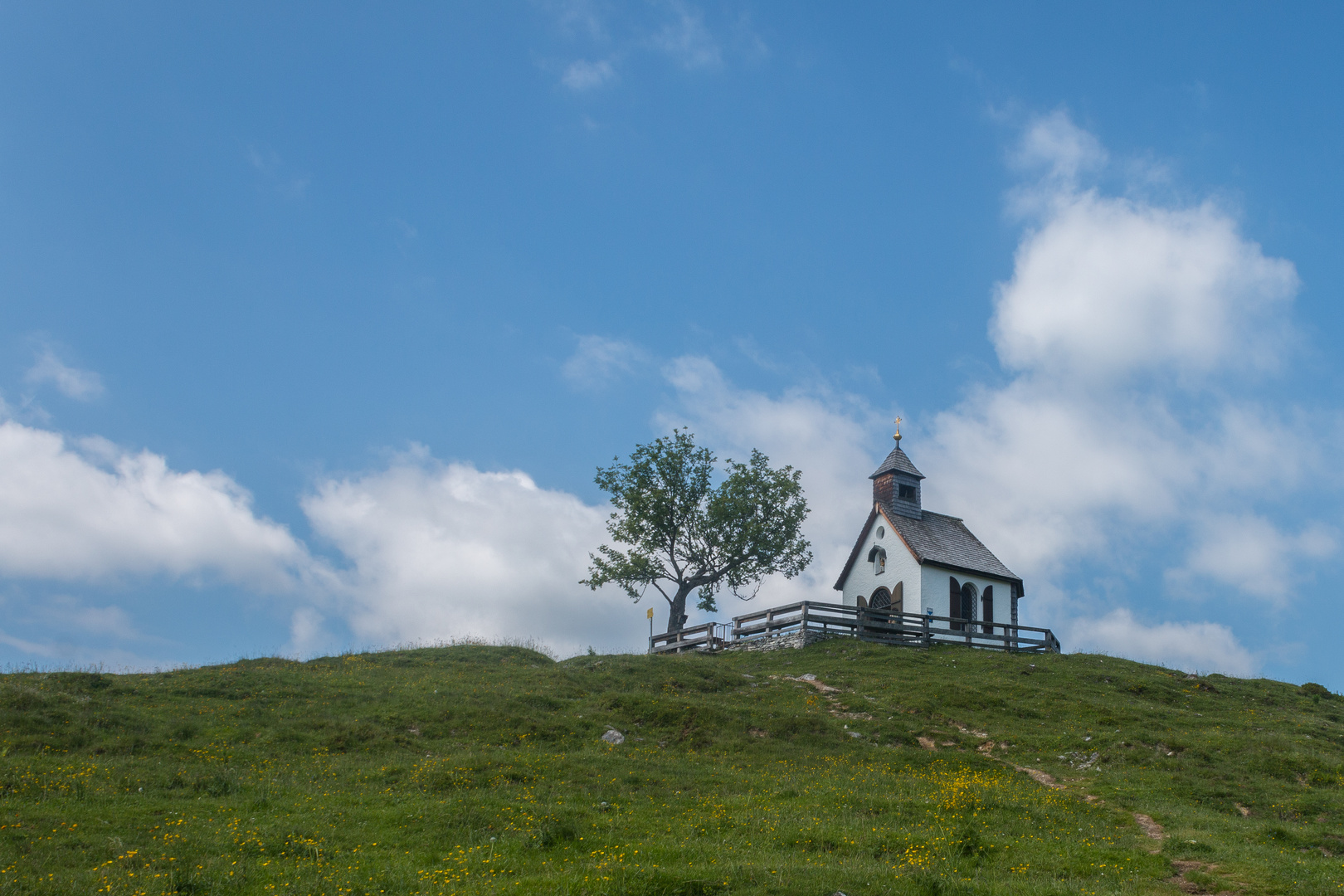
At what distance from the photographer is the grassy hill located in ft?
46.6

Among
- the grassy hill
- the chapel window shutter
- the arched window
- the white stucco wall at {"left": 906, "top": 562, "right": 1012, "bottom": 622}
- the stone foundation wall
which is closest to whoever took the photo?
the grassy hill

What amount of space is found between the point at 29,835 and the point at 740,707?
19509mm

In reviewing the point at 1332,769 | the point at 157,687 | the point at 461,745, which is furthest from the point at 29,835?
the point at 1332,769

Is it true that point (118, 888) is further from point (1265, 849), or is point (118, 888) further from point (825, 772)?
point (1265, 849)

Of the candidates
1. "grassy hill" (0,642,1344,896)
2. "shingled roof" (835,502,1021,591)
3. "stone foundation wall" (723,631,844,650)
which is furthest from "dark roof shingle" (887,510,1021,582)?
"grassy hill" (0,642,1344,896)

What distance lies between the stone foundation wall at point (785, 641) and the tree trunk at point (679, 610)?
7240 millimetres

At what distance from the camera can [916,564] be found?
48531mm

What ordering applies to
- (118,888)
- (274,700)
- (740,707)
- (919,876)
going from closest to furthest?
(118,888), (919,876), (274,700), (740,707)

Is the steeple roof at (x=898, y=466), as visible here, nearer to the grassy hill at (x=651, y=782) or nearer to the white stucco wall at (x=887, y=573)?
the white stucco wall at (x=887, y=573)

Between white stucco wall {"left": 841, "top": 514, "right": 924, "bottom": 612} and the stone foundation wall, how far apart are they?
18.8 feet

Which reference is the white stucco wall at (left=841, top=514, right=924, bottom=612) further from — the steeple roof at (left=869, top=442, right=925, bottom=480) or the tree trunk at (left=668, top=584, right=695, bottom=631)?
the tree trunk at (left=668, top=584, right=695, bottom=631)

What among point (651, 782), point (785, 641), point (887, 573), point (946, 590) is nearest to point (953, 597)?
point (946, 590)

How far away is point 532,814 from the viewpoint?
17031mm

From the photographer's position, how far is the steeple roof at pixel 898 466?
53.1 metres
